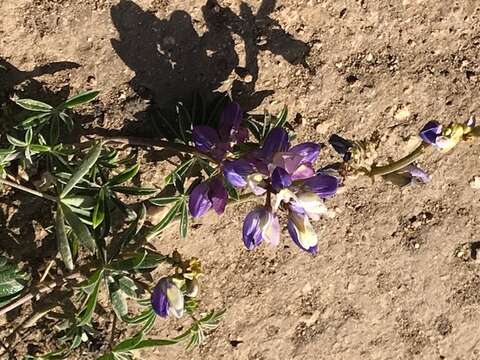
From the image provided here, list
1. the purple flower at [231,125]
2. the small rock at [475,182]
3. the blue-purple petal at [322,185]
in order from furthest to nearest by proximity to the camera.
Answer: the small rock at [475,182], the purple flower at [231,125], the blue-purple petal at [322,185]

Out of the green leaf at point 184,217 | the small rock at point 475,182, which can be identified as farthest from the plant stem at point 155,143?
the small rock at point 475,182

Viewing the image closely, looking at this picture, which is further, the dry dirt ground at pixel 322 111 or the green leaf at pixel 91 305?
the dry dirt ground at pixel 322 111

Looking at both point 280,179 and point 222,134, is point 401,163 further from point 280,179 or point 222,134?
point 222,134

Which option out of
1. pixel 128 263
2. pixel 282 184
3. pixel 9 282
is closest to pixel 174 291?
pixel 128 263

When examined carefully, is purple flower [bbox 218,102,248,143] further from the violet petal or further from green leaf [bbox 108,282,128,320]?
green leaf [bbox 108,282,128,320]

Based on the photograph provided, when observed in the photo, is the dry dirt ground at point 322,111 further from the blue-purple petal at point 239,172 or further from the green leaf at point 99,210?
the blue-purple petal at point 239,172
